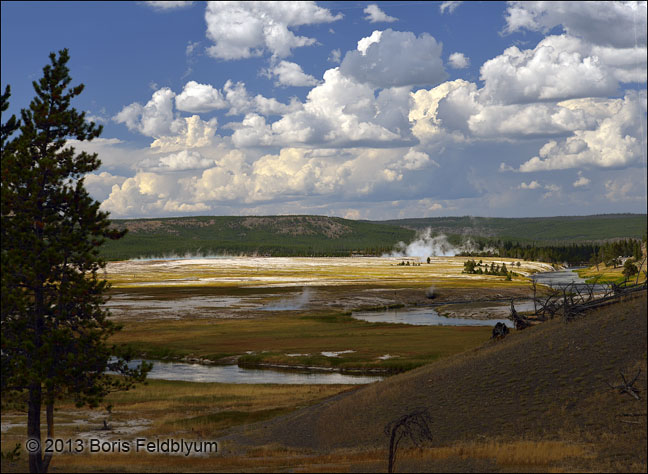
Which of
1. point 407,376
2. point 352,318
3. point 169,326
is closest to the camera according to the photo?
point 407,376

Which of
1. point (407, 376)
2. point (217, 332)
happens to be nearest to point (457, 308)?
point (217, 332)

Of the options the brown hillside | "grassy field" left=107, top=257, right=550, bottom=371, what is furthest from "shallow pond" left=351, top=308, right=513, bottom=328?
the brown hillside

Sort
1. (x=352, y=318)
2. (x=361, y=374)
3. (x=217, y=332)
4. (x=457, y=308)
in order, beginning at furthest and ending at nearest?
(x=457, y=308) → (x=352, y=318) → (x=217, y=332) → (x=361, y=374)

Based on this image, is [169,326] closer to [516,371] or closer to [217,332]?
[217,332]

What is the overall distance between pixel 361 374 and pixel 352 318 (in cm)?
4308

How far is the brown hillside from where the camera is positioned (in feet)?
81.5

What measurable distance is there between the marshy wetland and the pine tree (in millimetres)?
3811

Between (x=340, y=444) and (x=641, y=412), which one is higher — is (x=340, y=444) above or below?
below

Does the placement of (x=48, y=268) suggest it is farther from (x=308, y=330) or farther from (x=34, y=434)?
(x=308, y=330)

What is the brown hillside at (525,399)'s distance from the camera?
24844 mm

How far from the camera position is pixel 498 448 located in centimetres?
2352

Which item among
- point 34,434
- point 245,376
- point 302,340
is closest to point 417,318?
point 302,340

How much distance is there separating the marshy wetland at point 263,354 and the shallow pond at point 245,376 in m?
0.11

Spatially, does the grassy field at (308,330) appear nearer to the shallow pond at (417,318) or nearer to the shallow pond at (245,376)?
the shallow pond at (245,376)
